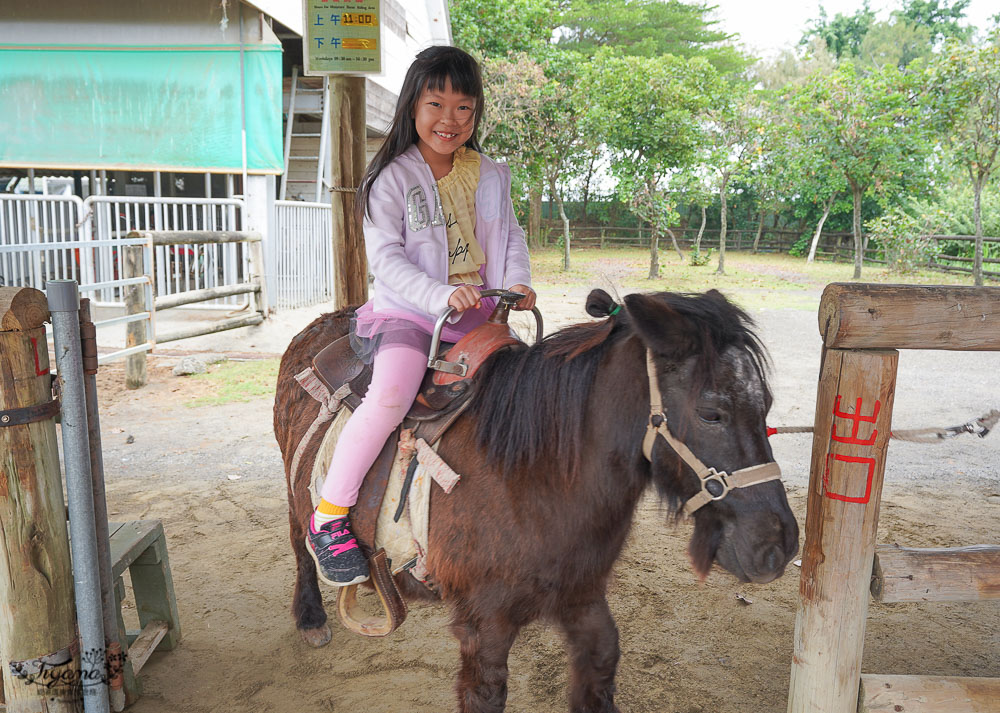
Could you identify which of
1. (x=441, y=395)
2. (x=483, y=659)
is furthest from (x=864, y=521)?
(x=441, y=395)

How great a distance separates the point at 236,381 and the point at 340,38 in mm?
4413

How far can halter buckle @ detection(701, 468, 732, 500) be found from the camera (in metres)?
1.70

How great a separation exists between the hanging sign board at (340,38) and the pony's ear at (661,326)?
271 cm

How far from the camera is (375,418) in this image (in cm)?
214

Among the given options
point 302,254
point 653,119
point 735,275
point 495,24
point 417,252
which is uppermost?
point 495,24

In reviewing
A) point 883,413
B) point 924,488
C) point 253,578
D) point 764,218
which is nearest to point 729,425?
point 883,413

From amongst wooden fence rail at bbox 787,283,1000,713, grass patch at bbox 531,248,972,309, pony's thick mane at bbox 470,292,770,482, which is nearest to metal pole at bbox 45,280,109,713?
pony's thick mane at bbox 470,292,770,482

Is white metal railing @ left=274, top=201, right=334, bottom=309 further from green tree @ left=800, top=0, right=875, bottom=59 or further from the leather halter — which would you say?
green tree @ left=800, top=0, right=875, bottom=59

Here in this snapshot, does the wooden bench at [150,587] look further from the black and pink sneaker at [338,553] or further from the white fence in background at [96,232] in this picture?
the white fence in background at [96,232]

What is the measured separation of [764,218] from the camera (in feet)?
94.0

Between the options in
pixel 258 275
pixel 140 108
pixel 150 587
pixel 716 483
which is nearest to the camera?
pixel 716 483

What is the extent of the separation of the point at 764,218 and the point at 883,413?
28962 mm

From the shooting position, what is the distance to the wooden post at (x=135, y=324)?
6.92 meters

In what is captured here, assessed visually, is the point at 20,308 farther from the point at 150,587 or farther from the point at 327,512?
the point at 150,587
